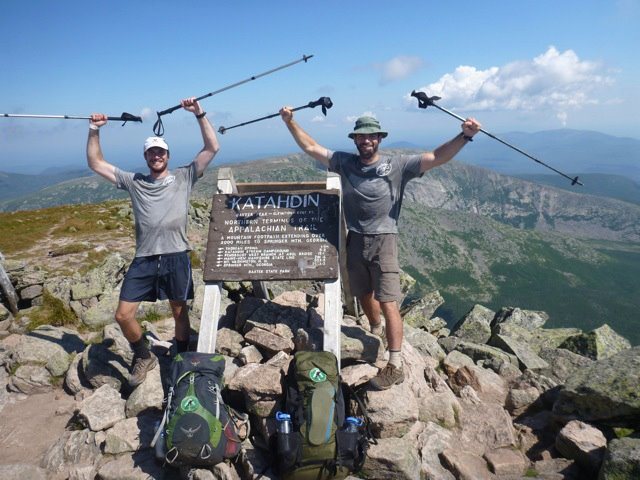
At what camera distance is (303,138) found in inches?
340

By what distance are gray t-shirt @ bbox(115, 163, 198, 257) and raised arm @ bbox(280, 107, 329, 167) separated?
2181 millimetres

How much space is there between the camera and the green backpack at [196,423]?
6.18 meters

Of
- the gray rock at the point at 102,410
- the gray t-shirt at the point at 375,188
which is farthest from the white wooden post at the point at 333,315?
the gray rock at the point at 102,410

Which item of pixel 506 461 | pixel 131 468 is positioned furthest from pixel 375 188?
pixel 131 468

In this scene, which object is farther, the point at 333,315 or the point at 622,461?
the point at 333,315

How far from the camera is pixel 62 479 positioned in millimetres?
7117

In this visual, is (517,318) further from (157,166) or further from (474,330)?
(157,166)

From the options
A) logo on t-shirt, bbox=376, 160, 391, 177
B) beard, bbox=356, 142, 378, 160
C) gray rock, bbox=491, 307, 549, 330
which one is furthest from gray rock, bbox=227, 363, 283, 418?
gray rock, bbox=491, 307, 549, 330

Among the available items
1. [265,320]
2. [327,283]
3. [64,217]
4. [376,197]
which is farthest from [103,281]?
[64,217]

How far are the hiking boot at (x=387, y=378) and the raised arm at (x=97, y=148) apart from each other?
6.59m

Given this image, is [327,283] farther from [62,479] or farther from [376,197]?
[62,479]

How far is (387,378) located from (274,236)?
3.79 meters

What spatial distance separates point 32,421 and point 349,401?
672cm

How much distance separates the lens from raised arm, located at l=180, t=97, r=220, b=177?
27.0 feet
